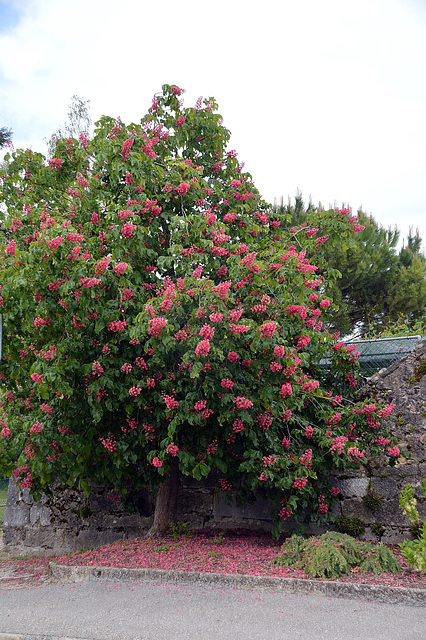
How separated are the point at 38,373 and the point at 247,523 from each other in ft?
12.4

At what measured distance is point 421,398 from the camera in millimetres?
6066

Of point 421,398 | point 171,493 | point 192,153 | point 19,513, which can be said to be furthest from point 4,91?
point 421,398

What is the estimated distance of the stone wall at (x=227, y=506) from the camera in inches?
233

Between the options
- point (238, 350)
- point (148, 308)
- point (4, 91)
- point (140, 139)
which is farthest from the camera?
point (4, 91)

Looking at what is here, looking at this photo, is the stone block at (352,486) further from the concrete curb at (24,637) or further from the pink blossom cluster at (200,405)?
the concrete curb at (24,637)

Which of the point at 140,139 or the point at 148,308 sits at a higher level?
the point at 140,139

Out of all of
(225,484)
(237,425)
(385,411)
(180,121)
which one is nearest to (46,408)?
(237,425)

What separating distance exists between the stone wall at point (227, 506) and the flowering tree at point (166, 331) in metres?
0.31

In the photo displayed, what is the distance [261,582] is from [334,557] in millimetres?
727

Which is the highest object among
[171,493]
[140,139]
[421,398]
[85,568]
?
[140,139]

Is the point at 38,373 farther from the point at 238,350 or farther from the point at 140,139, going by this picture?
the point at 140,139

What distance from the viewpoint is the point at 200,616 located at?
3961 mm

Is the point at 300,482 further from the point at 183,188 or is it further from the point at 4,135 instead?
the point at 4,135

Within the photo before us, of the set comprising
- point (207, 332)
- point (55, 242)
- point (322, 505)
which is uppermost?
point (55, 242)
